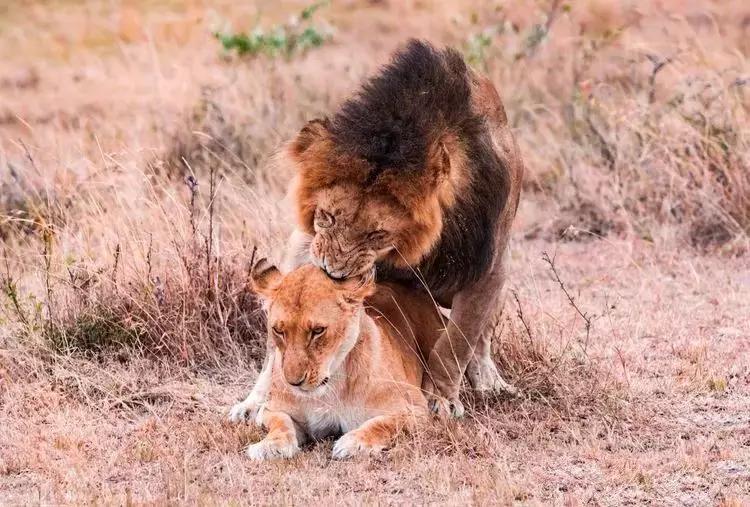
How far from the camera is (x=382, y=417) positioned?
5.54 m

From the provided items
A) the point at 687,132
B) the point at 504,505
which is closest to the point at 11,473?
the point at 504,505

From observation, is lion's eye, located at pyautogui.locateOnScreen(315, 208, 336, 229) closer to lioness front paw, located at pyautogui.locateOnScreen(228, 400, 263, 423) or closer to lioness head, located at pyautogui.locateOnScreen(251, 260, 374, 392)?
lioness head, located at pyautogui.locateOnScreen(251, 260, 374, 392)

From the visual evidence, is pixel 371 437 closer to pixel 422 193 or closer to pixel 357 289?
pixel 357 289

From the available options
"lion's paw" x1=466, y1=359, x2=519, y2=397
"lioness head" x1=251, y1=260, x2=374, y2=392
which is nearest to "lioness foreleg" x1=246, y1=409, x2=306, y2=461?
"lioness head" x1=251, y1=260, x2=374, y2=392

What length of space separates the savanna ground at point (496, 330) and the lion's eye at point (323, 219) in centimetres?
48

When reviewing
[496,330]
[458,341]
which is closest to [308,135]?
[458,341]

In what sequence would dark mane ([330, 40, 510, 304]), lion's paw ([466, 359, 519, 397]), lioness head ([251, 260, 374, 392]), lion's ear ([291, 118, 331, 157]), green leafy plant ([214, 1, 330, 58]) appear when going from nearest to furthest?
lioness head ([251, 260, 374, 392])
dark mane ([330, 40, 510, 304])
lion's ear ([291, 118, 331, 157])
lion's paw ([466, 359, 519, 397])
green leafy plant ([214, 1, 330, 58])

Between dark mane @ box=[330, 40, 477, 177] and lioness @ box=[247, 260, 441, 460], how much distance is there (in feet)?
1.76

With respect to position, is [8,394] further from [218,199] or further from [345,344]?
[218,199]

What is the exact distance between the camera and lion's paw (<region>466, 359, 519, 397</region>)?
6.30 meters

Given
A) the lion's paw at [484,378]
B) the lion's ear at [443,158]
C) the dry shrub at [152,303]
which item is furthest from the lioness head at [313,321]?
the dry shrub at [152,303]

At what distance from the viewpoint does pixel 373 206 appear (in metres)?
5.39

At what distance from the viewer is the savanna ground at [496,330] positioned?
526 cm

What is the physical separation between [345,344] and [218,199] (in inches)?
172
